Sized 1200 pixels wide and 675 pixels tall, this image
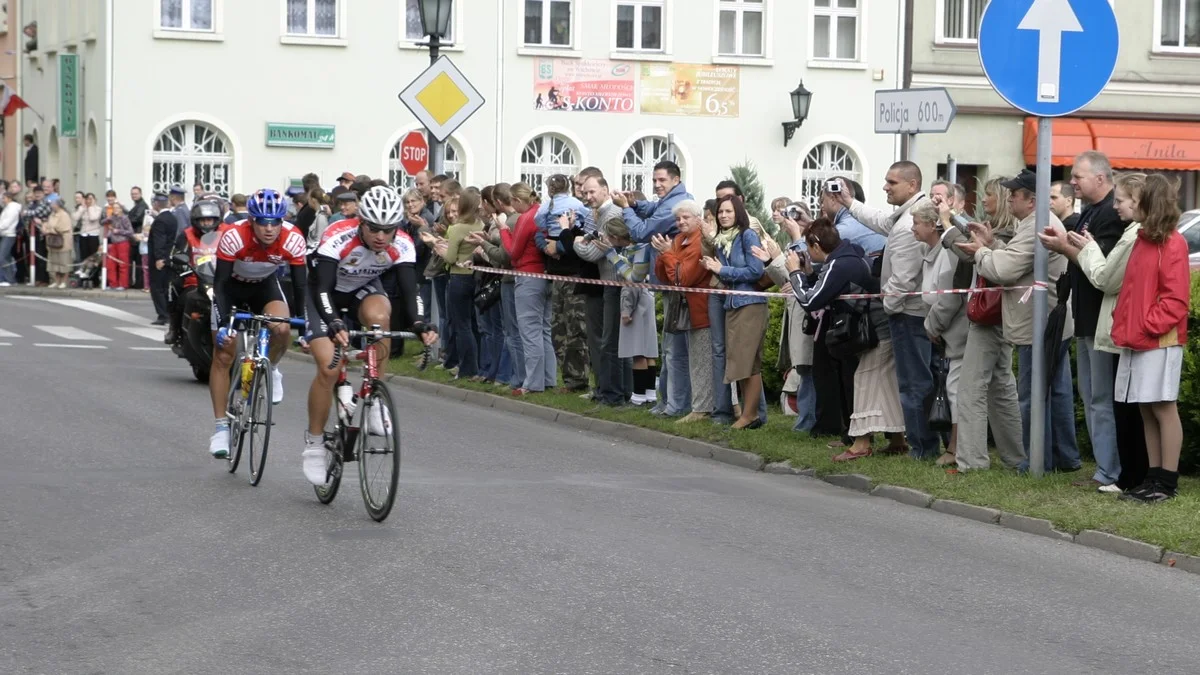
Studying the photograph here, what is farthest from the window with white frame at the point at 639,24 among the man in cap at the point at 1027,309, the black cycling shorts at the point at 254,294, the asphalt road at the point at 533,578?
the man in cap at the point at 1027,309

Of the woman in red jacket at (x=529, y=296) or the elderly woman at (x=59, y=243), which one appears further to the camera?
the elderly woman at (x=59, y=243)

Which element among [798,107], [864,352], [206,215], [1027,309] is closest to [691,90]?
[798,107]

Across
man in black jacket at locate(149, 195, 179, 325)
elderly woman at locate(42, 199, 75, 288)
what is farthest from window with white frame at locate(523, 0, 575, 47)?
man in black jacket at locate(149, 195, 179, 325)

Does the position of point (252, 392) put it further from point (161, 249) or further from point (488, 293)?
point (161, 249)

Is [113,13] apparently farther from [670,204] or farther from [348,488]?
[348,488]

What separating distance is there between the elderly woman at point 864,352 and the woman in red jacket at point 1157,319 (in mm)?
2418

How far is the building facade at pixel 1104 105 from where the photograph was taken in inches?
1667

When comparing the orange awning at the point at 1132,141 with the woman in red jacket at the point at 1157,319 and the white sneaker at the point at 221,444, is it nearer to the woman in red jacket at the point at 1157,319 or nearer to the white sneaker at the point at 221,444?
the woman in red jacket at the point at 1157,319

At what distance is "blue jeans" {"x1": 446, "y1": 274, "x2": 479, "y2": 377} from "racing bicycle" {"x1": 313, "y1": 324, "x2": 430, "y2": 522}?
26.7 ft

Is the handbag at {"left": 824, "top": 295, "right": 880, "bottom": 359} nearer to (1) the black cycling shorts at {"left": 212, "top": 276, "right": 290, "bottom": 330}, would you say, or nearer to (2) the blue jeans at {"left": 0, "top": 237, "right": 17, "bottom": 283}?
(1) the black cycling shorts at {"left": 212, "top": 276, "right": 290, "bottom": 330}

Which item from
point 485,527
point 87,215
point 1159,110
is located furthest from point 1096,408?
point 1159,110

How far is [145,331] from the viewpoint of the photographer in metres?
26.6

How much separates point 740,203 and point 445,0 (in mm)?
7600

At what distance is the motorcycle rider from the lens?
56.8 feet
